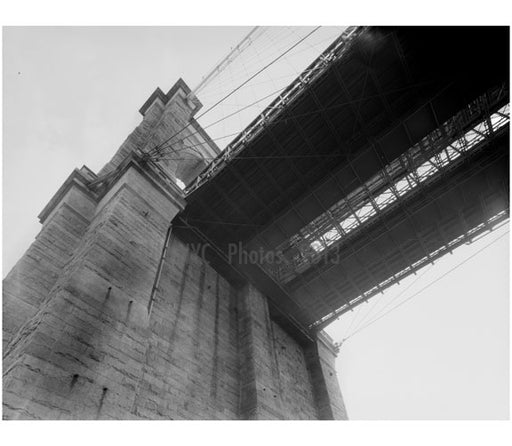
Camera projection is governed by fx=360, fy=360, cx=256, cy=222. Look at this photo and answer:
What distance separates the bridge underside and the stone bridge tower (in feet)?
6.78

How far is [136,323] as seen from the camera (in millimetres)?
7633

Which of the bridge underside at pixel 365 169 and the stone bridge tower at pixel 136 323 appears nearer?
the stone bridge tower at pixel 136 323

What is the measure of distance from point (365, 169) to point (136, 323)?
33.1 ft

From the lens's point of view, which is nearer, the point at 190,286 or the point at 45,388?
the point at 45,388

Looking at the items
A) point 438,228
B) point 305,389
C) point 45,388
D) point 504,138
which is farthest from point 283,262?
point 45,388

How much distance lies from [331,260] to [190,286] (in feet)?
22.6

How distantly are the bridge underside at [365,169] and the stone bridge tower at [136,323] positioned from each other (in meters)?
2.07

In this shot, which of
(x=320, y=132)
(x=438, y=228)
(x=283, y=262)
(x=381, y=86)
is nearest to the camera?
(x=381, y=86)

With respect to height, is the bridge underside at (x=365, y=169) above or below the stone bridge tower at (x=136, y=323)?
above

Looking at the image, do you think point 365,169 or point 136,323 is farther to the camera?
point 365,169

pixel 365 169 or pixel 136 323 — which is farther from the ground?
pixel 365 169

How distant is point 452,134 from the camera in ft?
44.3

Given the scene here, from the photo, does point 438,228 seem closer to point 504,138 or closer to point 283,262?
point 504,138

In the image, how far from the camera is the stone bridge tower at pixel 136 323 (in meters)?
6.02
